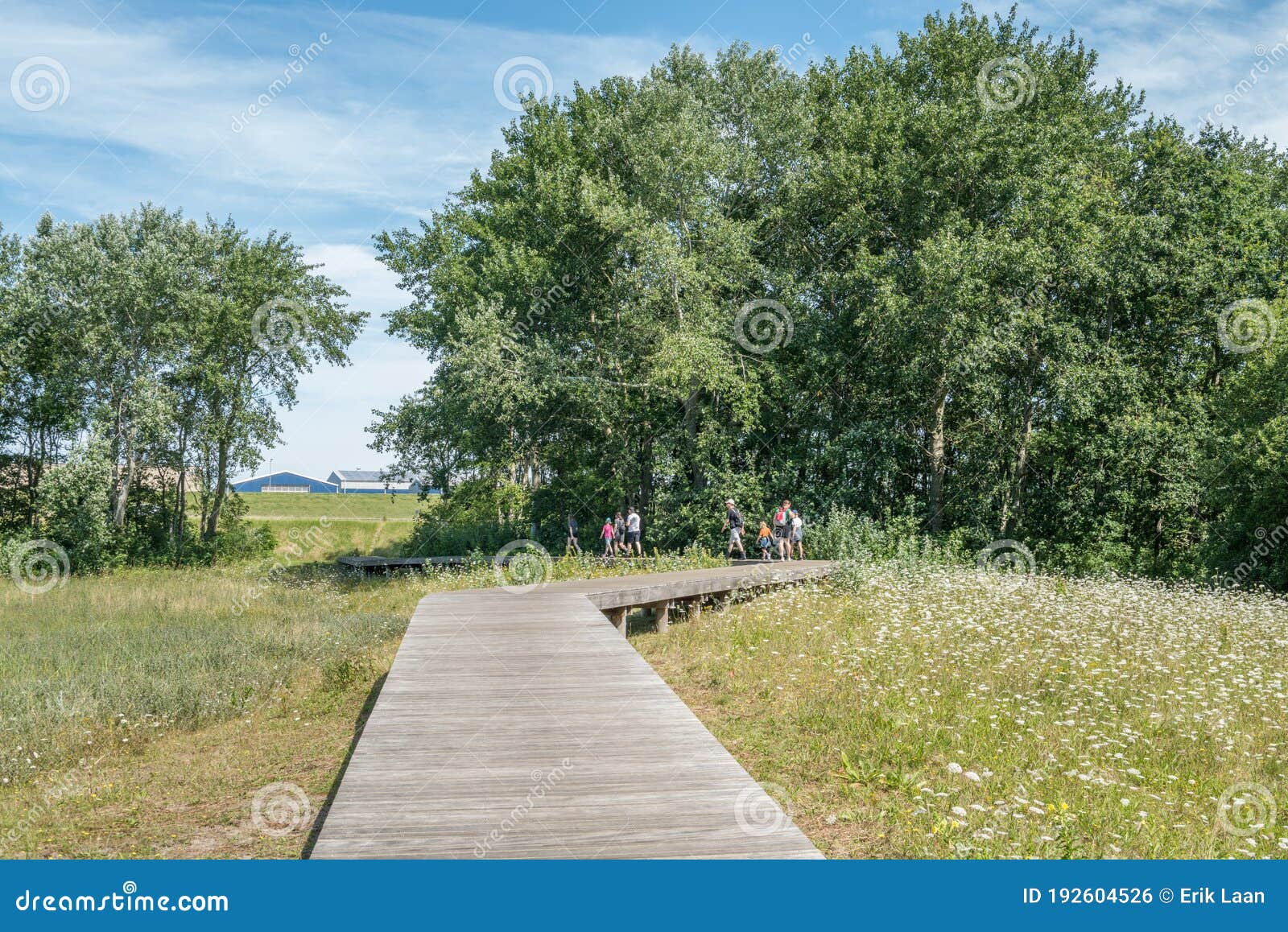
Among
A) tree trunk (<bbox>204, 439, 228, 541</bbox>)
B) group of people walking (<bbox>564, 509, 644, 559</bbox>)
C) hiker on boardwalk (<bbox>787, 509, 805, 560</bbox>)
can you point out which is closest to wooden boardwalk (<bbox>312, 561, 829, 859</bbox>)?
hiker on boardwalk (<bbox>787, 509, 805, 560</bbox>)

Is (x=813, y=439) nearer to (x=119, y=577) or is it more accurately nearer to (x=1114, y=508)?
(x=1114, y=508)

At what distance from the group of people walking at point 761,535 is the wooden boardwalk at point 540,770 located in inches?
538

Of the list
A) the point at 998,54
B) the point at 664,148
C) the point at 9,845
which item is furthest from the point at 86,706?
the point at 998,54

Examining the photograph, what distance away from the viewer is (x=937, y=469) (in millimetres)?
26203

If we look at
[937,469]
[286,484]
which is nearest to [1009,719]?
[937,469]

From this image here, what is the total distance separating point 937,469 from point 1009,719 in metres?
19.4

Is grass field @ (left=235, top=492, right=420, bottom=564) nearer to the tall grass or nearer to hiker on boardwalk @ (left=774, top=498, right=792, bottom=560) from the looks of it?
the tall grass

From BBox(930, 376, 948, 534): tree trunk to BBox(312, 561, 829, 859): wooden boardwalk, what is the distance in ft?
62.4

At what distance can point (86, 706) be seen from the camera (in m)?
9.12

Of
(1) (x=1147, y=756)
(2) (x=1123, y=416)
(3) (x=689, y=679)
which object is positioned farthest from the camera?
(2) (x=1123, y=416)

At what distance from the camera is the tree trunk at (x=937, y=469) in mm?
25828

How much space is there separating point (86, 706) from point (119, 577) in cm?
2285

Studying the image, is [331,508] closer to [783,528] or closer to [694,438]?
[694,438]

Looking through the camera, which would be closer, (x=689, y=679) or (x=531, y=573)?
(x=689, y=679)
